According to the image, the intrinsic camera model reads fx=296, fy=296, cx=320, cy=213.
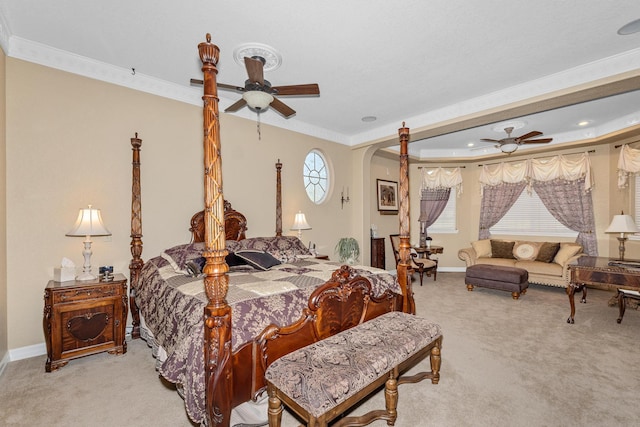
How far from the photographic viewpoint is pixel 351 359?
1821 millimetres

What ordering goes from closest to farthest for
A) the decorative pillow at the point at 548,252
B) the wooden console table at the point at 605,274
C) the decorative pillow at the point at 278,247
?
the wooden console table at the point at 605,274 → the decorative pillow at the point at 278,247 → the decorative pillow at the point at 548,252

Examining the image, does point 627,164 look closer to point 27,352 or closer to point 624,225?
point 624,225

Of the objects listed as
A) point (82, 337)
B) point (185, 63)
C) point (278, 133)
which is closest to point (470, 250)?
point (278, 133)

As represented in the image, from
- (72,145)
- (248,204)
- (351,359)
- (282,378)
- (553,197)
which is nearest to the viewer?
(282,378)

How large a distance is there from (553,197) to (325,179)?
4864mm

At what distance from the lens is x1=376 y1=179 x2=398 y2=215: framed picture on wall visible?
6.87m

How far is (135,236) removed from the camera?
341 cm

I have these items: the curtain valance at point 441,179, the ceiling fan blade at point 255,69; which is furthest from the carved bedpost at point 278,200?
the curtain valance at point 441,179

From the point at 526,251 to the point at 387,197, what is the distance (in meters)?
3.02

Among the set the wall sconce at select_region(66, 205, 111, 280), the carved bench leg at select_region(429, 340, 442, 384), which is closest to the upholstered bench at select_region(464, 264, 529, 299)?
the carved bench leg at select_region(429, 340, 442, 384)

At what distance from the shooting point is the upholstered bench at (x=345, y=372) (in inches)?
62.6

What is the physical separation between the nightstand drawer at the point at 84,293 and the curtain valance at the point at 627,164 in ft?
25.5

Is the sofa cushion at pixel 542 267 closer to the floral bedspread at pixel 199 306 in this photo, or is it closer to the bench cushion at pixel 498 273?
the bench cushion at pixel 498 273

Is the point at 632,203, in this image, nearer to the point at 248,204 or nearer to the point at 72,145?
the point at 248,204
